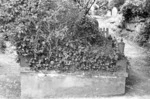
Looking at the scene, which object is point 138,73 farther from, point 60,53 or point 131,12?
point 131,12

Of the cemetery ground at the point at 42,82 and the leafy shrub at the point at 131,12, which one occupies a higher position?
the leafy shrub at the point at 131,12

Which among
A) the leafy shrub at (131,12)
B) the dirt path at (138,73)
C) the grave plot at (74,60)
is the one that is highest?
the leafy shrub at (131,12)

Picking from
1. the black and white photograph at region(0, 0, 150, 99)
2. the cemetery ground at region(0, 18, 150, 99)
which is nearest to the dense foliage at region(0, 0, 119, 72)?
the black and white photograph at region(0, 0, 150, 99)

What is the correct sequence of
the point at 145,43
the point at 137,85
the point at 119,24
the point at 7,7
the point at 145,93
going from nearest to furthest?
the point at 7,7 < the point at 145,93 < the point at 137,85 < the point at 145,43 < the point at 119,24

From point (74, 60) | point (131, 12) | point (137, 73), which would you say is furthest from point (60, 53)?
point (131, 12)

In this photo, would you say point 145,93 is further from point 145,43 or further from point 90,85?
point 145,43

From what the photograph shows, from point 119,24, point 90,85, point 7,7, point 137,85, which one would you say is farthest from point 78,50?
point 119,24

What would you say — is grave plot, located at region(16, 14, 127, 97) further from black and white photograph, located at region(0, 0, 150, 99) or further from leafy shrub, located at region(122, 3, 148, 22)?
leafy shrub, located at region(122, 3, 148, 22)

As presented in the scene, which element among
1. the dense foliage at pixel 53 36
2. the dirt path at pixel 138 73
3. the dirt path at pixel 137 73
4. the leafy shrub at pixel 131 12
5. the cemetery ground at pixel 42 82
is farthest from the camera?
the leafy shrub at pixel 131 12

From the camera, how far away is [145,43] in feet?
35.9

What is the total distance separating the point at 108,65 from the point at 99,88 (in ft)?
2.11

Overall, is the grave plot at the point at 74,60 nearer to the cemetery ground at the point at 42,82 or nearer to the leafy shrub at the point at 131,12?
the cemetery ground at the point at 42,82

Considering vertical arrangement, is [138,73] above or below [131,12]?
below

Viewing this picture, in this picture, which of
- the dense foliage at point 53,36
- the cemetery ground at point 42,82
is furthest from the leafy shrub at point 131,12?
the dense foliage at point 53,36
